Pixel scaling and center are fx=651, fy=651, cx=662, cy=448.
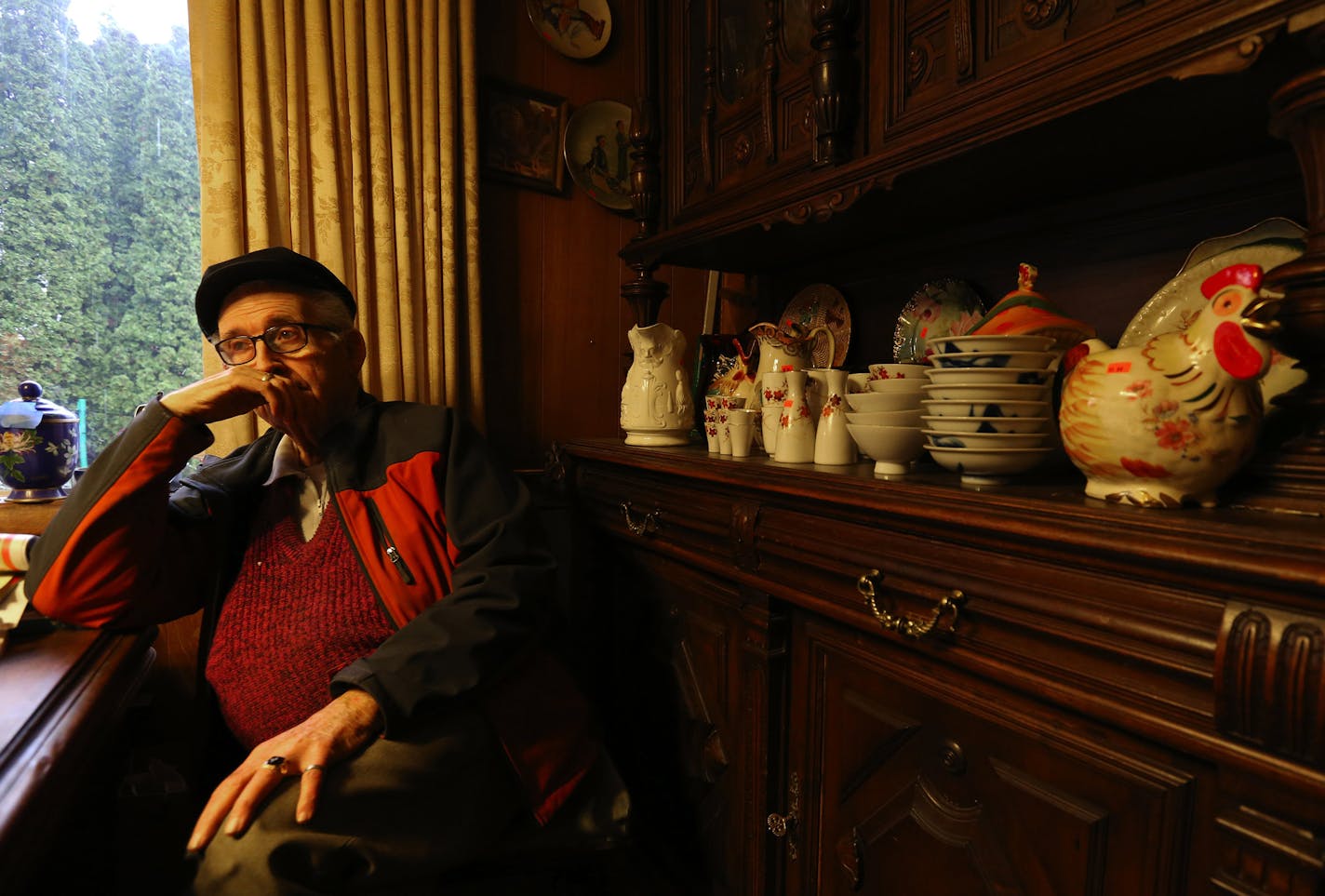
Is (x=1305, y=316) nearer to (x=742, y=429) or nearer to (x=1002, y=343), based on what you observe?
(x=1002, y=343)

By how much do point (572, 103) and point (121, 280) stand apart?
1.32 meters

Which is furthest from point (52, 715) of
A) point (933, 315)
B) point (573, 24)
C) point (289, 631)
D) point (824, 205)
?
point (573, 24)

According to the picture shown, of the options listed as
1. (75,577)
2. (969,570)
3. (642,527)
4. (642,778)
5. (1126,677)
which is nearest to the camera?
(1126,677)

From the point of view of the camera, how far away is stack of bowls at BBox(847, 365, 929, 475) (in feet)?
3.13

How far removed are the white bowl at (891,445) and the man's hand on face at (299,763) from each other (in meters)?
0.82

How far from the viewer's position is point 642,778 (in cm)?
153

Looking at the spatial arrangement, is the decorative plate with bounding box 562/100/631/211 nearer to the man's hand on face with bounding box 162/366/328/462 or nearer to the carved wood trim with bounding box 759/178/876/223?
the carved wood trim with bounding box 759/178/876/223

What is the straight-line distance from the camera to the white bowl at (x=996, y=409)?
81cm

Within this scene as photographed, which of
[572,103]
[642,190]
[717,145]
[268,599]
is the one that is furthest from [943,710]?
[572,103]

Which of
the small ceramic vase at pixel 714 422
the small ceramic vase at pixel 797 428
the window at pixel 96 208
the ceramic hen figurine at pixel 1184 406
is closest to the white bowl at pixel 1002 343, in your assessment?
the ceramic hen figurine at pixel 1184 406

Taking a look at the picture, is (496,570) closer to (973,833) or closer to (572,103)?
(973,833)

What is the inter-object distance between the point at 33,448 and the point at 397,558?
2.81 ft

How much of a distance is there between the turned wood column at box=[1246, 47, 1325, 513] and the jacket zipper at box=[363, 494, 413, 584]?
45.1 inches

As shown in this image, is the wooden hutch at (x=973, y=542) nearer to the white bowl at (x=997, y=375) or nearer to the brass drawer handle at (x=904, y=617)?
the brass drawer handle at (x=904, y=617)
